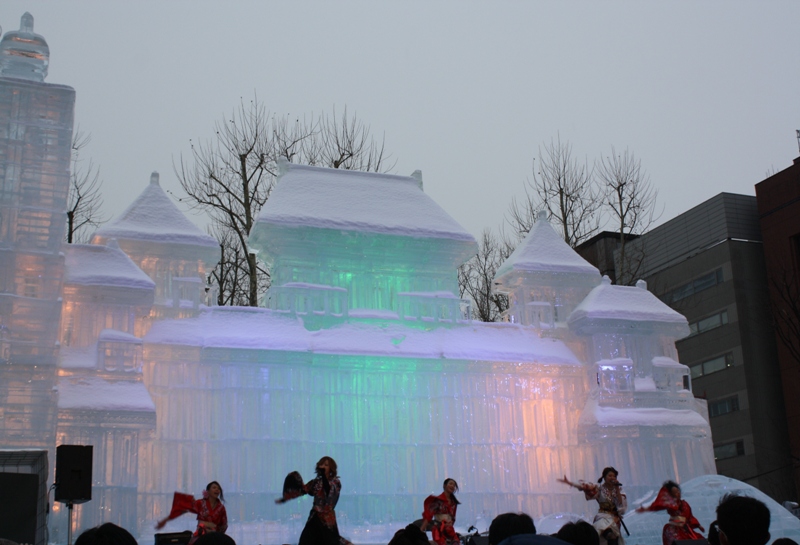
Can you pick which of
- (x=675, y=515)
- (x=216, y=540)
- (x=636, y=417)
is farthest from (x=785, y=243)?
(x=216, y=540)

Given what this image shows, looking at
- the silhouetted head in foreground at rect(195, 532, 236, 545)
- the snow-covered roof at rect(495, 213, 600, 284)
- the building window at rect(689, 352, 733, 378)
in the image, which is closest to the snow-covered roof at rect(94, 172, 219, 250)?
the snow-covered roof at rect(495, 213, 600, 284)

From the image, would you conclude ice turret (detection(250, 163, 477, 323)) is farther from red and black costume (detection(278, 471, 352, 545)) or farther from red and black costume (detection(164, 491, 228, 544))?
red and black costume (detection(278, 471, 352, 545))

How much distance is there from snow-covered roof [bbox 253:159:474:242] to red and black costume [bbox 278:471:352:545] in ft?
31.2

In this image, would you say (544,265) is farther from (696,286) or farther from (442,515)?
(696,286)

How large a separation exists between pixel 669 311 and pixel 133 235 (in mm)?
12654

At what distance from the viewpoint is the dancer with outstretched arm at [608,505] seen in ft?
41.0

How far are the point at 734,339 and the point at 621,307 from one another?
18994 millimetres

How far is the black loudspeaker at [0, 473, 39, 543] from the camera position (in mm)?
9328

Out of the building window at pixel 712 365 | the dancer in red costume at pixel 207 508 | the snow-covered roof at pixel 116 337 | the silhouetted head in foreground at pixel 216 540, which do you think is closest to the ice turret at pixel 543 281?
the snow-covered roof at pixel 116 337

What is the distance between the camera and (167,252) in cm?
1961

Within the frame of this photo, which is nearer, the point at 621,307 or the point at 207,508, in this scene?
the point at 207,508

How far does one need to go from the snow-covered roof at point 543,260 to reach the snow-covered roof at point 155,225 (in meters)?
7.22

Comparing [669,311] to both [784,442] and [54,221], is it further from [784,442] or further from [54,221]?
[784,442]

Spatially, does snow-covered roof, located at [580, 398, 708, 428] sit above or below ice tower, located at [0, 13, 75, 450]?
below
